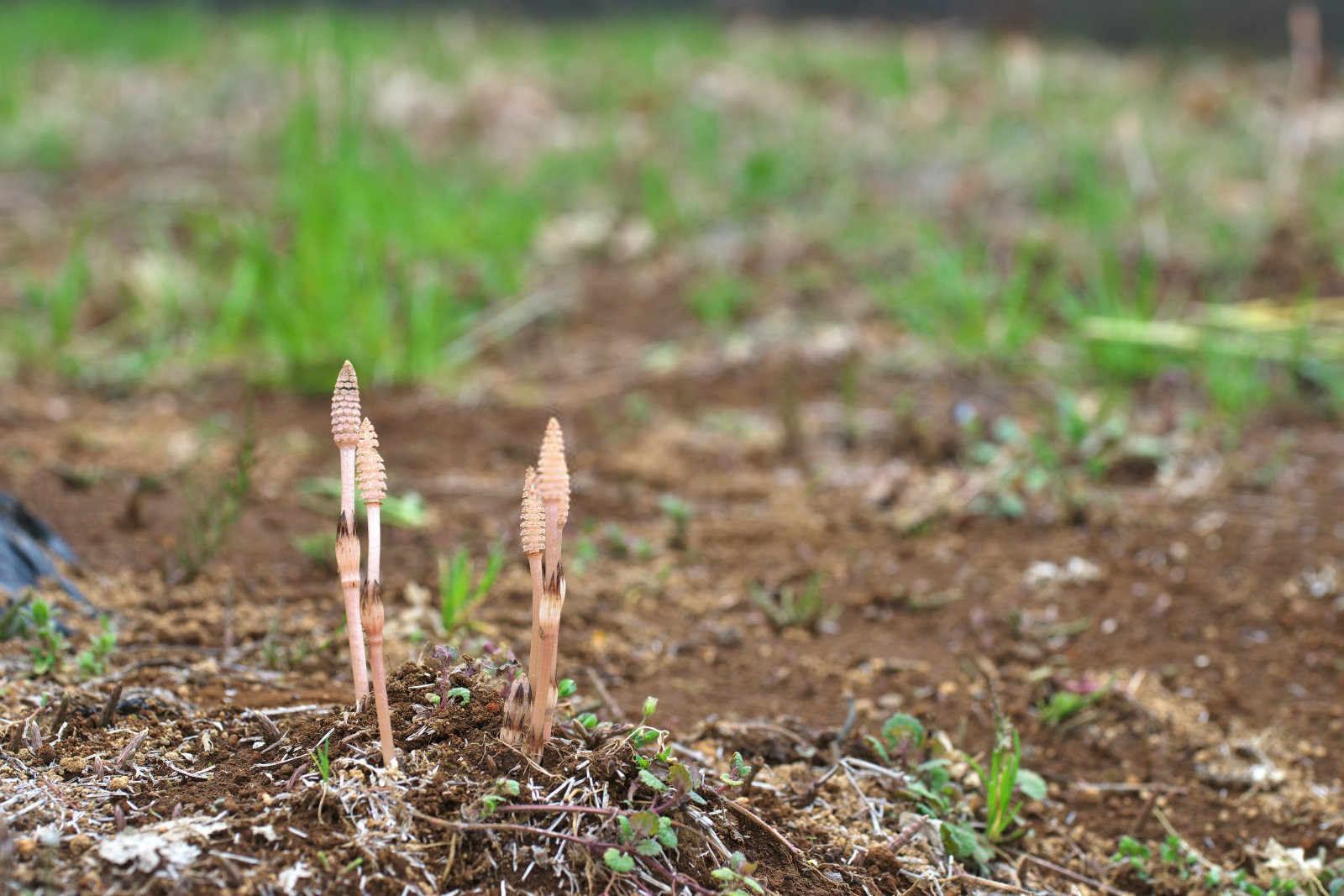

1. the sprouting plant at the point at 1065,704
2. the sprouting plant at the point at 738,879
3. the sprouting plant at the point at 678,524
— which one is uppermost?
the sprouting plant at the point at 738,879

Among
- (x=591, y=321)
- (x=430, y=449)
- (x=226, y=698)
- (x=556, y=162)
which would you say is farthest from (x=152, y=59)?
(x=226, y=698)

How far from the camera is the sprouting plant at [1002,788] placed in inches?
58.6

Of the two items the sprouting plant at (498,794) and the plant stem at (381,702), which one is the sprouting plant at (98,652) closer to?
the plant stem at (381,702)

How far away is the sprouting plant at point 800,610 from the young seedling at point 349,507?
3.10ft

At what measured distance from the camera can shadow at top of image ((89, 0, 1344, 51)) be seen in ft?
25.2

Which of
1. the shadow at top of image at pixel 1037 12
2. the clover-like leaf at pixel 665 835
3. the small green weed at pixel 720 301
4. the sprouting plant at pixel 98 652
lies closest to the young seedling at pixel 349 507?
the clover-like leaf at pixel 665 835

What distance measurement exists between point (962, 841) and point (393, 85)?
578cm

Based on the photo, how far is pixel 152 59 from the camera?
276 inches

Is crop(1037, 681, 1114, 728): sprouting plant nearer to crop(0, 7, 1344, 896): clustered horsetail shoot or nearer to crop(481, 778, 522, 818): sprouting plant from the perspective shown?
crop(0, 7, 1344, 896): clustered horsetail shoot

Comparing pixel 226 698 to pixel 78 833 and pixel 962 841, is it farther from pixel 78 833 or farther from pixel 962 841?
pixel 962 841

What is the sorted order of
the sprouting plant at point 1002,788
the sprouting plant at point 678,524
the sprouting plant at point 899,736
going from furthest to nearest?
the sprouting plant at point 678,524, the sprouting plant at point 899,736, the sprouting plant at point 1002,788

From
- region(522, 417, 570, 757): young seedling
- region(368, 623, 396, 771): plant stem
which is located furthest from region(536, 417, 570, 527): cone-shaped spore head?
region(368, 623, 396, 771): plant stem

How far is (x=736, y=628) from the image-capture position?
2055mm

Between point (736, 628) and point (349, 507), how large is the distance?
100 cm
